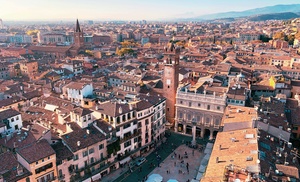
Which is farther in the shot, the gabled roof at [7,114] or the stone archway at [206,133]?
the stone archway at [206,133]

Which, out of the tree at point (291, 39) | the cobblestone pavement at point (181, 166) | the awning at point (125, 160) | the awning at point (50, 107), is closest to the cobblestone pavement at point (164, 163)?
the cobblestone pavement at point (181, 166)

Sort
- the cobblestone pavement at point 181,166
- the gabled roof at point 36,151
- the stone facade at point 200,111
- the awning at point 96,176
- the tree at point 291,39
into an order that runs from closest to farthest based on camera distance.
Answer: the gabled roof at point 36,151 → the awning at point 96,176 → the cobblestone pavement at point 181,166 → the stone facade at point 200,111 → the tree at point 291,39

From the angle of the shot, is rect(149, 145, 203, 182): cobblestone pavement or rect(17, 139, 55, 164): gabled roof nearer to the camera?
rect(17, 139, 55, 164): gabled roof

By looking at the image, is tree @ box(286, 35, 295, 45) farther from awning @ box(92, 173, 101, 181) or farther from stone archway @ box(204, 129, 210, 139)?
awning @ box(92, 173, 101, 181)

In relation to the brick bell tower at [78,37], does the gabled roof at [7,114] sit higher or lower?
lower

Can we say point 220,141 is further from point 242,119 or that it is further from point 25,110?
point 25,110

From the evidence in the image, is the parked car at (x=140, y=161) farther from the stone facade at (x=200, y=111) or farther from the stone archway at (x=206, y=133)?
the stone archway at (x=206, y=133)

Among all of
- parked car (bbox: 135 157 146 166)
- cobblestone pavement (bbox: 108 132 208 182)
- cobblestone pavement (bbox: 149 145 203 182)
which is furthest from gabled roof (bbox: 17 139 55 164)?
cobblestone pavement (bbox: 149 145 203 182)

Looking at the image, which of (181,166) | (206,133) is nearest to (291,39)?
(206,133)

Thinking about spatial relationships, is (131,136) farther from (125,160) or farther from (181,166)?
(181,166)
